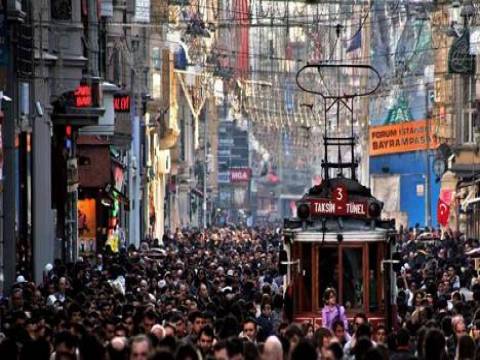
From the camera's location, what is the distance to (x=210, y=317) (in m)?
24.5

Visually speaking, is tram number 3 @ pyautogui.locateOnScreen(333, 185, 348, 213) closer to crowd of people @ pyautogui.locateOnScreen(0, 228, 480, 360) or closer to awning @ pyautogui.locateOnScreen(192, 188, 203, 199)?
crowd of people @ pyautogui.locateOnScreen(0, 228, 480, 360)

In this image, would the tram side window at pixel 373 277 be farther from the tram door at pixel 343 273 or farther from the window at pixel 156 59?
the window at pixel 156 59

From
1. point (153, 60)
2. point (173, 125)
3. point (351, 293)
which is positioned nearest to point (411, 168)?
point (173, 125)

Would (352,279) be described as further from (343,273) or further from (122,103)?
(122,103)

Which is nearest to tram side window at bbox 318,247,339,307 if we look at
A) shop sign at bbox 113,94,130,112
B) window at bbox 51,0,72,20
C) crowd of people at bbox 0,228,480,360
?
crowd of people at bbox 0,228,480,360

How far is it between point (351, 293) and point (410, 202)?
74075 millimetres

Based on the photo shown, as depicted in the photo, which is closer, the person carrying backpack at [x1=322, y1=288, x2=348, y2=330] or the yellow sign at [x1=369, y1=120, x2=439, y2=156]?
the person carrying backpack at [x1=322, y1=288, x2=348, y2=330]

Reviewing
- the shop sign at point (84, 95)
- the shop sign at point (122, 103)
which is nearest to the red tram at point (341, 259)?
the shop sign at point (84, 95)

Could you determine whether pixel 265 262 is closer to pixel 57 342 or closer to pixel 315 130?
pixel 57 342

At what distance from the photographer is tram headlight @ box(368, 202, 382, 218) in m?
28.7

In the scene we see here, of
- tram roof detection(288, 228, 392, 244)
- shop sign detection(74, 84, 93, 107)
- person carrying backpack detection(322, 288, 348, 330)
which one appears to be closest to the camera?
person carrying backpack detection(322, 288, 348, 330)

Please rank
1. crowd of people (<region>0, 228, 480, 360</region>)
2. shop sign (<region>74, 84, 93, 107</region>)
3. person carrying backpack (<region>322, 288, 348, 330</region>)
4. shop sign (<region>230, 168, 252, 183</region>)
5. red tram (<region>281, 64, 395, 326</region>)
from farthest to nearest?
shop sign (<region>230, 168, 252, 183</region>), shop sign (<region>74, 84, 93, 107</region>), red tram (<region>281, 64, 395, 326</region>), person carrying backpack (<region>322, 288, 348, 330</region>), crowd of people (<region>0, 228, 480, 360</region>)

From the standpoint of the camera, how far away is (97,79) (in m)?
47.3

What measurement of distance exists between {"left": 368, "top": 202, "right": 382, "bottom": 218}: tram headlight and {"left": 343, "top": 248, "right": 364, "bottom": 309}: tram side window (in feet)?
2.23
